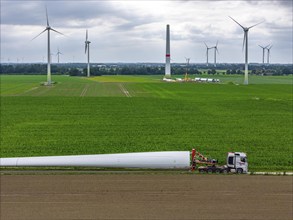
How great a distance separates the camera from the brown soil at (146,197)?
2503 cm

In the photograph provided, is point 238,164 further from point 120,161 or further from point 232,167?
point 120,161

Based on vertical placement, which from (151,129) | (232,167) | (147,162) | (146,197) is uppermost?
(147,162)

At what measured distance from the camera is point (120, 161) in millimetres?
35688

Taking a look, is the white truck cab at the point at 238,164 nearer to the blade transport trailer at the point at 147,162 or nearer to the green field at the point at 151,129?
the blade transport trailer at the point at 147,162

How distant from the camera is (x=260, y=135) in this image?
52250 mm

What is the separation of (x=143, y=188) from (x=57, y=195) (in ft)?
17.9

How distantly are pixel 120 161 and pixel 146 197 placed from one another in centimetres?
797

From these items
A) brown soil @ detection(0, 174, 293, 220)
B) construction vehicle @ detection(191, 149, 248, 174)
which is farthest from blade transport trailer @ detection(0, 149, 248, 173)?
brown soil @ detection(0, 174, 293, 220)

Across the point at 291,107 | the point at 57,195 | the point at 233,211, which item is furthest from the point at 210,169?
the point at 291,107

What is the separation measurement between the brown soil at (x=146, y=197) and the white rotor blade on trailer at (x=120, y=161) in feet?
5.20

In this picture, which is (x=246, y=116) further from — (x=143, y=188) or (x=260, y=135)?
(x=143, y=188)

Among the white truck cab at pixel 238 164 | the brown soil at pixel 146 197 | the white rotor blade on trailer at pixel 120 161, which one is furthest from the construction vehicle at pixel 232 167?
the white rotor blade on trailer at pixel 120 161

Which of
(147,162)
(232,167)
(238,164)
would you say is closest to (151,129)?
(147,162)

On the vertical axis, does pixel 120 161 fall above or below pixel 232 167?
above
